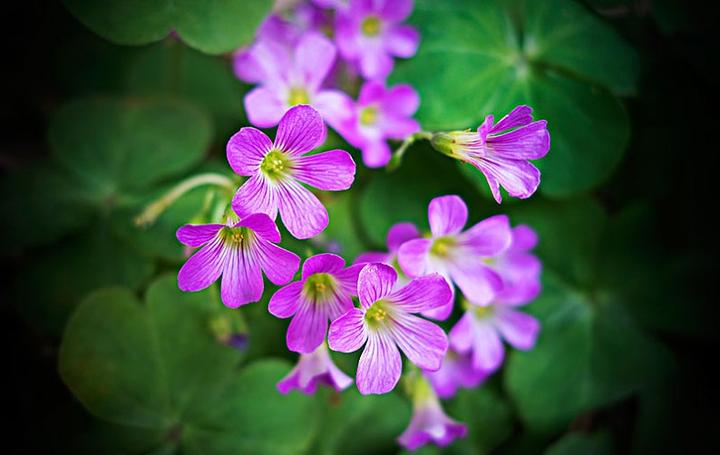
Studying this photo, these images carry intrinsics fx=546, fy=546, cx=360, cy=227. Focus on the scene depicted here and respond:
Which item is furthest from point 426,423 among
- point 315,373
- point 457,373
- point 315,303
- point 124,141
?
point 124,141

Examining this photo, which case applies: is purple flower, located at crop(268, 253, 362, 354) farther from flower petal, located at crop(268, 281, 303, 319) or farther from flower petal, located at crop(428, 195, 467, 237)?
flower petal, located at crop(428, 195, 467, 237)

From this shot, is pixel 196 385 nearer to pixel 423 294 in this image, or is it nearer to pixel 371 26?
pixel 423 294

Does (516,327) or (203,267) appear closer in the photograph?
(203,267)

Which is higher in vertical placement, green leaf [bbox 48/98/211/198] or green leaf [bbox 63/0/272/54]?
green leaf [bbox 63/0/272/54]

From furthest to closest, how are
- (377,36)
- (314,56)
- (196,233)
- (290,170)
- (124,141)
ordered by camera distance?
(124,141) → (377,36) → (314,56) → (290,170) → (196,233)

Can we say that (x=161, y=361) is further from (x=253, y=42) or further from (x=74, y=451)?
(x=253, y=42)

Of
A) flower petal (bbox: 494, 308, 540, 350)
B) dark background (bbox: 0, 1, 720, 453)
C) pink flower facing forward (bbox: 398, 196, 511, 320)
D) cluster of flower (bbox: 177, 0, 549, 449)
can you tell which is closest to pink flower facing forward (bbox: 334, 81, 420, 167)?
cluster of flower (bbox: 177, 0, 549, 449)

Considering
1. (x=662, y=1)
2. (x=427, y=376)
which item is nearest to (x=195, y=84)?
(x=427, y=376)
